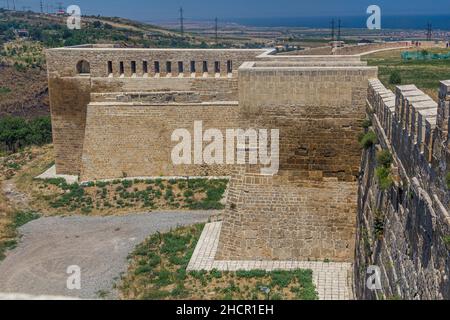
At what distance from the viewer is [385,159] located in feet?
27.7

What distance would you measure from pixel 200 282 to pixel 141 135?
9.33 metres

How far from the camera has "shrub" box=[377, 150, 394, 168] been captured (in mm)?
8414

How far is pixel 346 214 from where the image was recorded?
11.9 metres

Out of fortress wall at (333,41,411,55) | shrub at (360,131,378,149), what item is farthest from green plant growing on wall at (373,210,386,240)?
fortress wall at (333,41,411,55)

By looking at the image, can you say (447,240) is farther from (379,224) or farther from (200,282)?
(200,282)

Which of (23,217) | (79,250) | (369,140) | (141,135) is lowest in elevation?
(23,217)

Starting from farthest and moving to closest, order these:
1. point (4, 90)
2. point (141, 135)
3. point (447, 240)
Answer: point (4, 90)
point (141, 135)
point (447, 240)

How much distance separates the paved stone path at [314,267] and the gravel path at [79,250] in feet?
6.29

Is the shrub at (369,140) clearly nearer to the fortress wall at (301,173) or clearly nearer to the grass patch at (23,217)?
the fortress wall at (301,173)

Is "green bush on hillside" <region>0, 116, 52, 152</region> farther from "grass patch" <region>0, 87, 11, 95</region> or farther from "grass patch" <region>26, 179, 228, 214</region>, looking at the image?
"grass patch" <region>0, 87, 11, 95</region>

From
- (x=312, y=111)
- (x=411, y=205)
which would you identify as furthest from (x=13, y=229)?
(x=411, y=205)

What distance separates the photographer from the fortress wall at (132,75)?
20500 millimetres

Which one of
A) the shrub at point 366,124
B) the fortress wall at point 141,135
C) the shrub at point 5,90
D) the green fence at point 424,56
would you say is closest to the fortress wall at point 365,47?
the green fence at point 424,56
